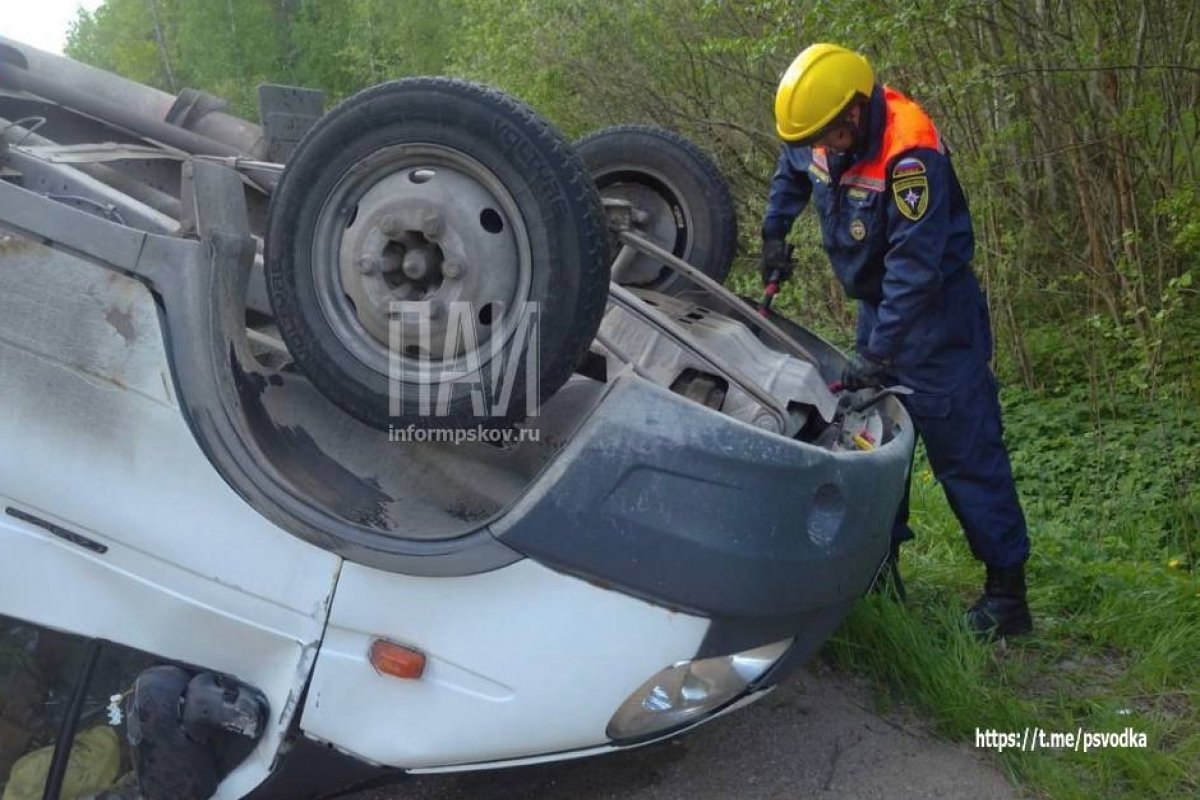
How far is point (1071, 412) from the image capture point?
21.6 ft

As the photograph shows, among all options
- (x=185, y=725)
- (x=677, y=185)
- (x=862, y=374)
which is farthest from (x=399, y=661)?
(x=677, y=185)

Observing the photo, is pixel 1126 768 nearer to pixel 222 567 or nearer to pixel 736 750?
pixel 736 750

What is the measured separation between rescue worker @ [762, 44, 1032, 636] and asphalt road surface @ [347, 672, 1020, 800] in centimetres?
69

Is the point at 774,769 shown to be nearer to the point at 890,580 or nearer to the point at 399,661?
the point at 890,580

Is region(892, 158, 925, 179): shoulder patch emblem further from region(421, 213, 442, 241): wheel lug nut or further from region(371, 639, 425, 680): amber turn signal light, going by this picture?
region(371, 639, 425, 680): amber turn signal light

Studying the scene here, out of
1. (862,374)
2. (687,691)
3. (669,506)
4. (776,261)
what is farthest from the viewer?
(776,261)

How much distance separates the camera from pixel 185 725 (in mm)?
2203

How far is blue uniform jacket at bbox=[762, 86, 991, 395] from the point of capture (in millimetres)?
3266

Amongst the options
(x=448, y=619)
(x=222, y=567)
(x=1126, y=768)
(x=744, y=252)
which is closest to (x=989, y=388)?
(x=1126, y=768)

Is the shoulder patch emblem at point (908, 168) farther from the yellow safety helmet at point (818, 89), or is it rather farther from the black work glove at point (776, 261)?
the black work glove at point (776, 261)

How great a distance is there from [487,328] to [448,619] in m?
0.59

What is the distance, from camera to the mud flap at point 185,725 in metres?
2.20

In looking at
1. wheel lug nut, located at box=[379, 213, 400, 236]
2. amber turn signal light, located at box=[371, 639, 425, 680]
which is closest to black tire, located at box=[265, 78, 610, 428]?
wheel lug nut, located at box=[379, 213, 400, 236]

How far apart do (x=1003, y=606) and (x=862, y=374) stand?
3.53ft
